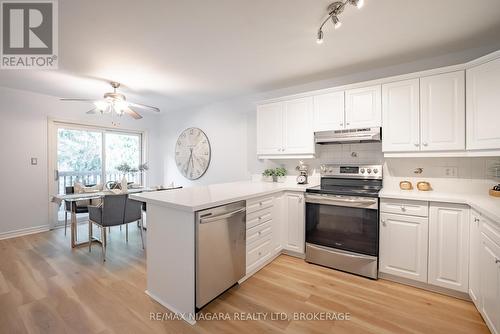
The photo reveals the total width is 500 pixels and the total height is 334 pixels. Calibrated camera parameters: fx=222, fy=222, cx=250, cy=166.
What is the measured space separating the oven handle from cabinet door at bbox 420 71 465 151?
0.78 meters

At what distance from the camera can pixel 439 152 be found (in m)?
2.24

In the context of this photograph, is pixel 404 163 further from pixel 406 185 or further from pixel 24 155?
pixel 24 155

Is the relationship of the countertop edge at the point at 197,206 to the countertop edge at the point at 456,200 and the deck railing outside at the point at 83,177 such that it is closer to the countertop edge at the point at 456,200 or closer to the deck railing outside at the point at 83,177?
the countertop edge at the point at 456,200

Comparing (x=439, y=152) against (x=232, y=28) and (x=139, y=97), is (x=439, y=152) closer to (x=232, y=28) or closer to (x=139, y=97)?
(x=232, y=28)

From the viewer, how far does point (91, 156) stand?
462 centimetres

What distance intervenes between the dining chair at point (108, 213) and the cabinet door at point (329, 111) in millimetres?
2715

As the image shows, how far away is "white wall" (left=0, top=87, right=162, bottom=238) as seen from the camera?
355 cm

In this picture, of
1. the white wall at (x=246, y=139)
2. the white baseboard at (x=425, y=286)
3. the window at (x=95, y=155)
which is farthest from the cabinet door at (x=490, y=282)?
the window at (x=95, y=155)

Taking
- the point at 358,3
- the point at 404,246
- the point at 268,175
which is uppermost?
the point at 358,3

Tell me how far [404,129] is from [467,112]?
50 cm

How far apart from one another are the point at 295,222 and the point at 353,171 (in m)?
0.99

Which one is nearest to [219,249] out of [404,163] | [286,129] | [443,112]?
[286,129]

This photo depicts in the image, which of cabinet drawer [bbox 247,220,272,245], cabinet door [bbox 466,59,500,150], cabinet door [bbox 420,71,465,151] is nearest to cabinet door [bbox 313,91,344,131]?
cabinet door [bbox 420,71,465,151]

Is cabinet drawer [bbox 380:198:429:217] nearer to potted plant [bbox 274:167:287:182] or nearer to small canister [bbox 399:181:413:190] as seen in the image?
small canister [bbox 399:181:413:190]
